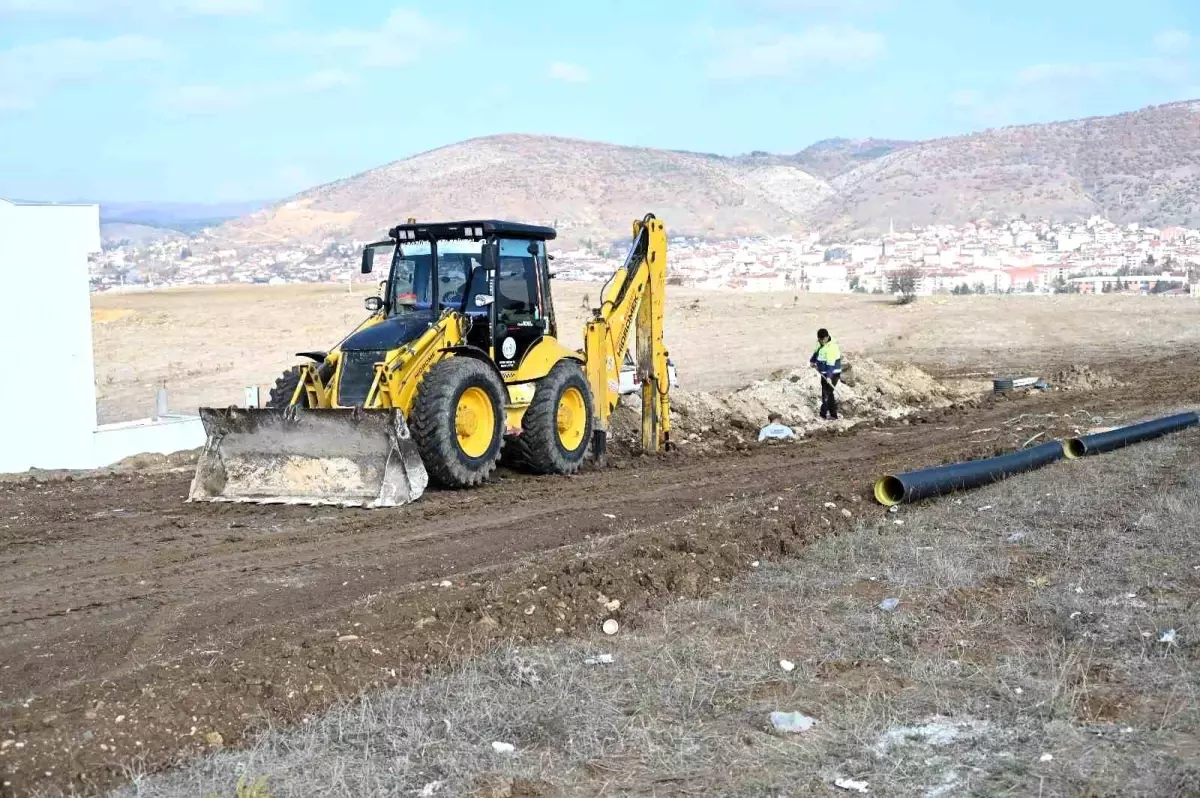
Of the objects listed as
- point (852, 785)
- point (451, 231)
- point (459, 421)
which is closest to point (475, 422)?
point (459, 421)

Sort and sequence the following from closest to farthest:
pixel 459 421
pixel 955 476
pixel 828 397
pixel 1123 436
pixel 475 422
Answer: pixel 955 476 → pixel 459 421 → pixel 475 422 → pixel 1123 436 → pixel 828 397

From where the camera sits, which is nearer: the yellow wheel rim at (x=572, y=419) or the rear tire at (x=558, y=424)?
the rear tire at (x=558, y=424)

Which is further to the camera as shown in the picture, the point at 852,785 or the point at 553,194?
the point at 553,194

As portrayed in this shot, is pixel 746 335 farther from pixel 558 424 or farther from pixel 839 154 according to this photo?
pixel 839 154

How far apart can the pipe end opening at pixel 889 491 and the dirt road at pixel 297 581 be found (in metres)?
0.21

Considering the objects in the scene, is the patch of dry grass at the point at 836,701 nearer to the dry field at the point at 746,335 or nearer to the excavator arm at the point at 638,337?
the excavator arm at the point at 638,337

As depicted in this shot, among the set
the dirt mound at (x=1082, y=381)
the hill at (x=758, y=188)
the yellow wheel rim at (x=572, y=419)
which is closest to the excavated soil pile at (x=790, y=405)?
the dirt mound at (x=1082, y=381)

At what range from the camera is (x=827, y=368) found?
18438mm

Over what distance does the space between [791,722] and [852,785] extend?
25.9 inches

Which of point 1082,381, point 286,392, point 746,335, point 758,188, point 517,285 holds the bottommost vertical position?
point 1082,381

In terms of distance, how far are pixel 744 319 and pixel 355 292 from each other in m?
18.6

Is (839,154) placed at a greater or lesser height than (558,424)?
greater

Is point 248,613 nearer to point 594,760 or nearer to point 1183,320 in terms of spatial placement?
point 594,760

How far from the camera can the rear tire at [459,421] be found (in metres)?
11.1
